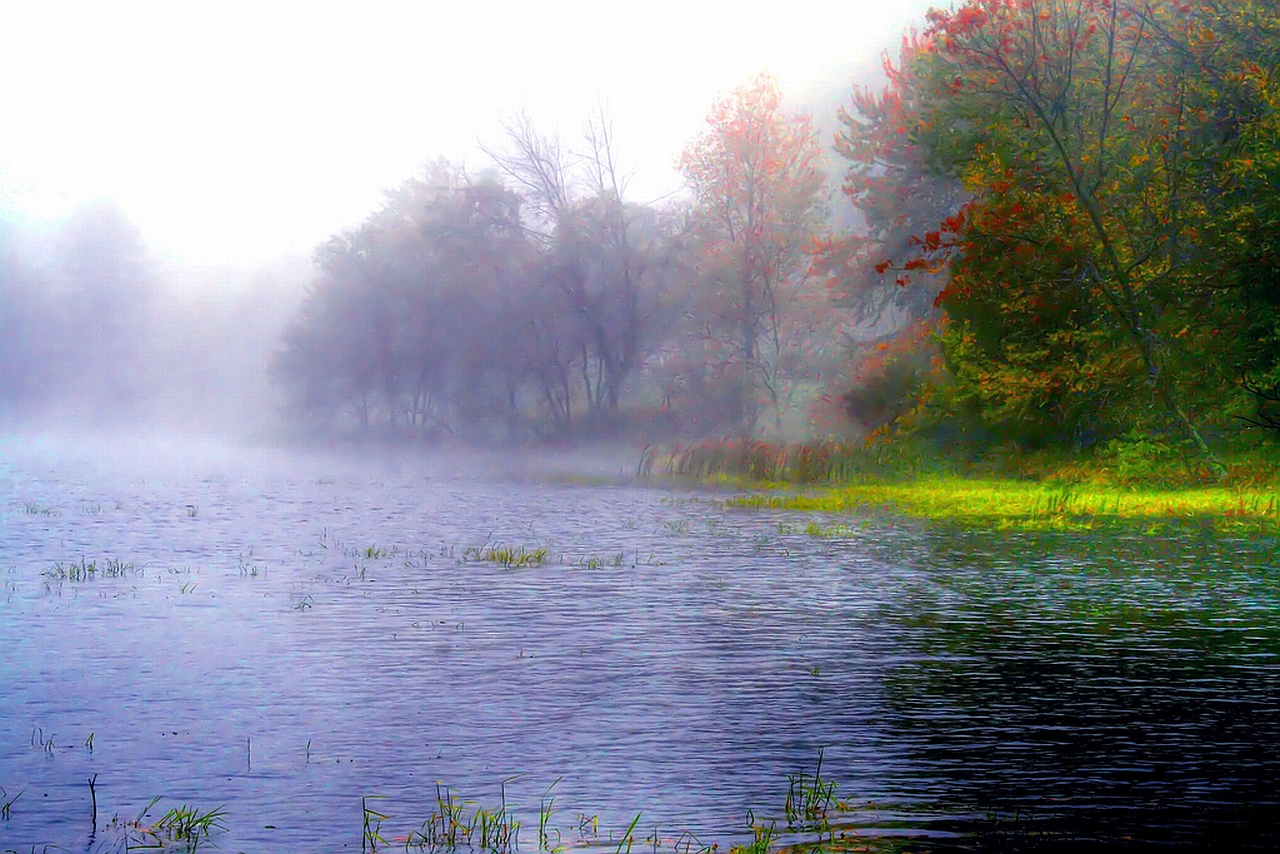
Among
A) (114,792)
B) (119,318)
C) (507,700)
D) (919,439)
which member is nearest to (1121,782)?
(507,700)

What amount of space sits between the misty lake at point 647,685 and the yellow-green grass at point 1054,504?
2.30 m

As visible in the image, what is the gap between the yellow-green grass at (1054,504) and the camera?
27156mm

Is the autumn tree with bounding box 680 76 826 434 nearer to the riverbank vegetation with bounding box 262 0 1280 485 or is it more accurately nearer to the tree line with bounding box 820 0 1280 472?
the riverbank vegetation with bounding box 262 0 1280 485

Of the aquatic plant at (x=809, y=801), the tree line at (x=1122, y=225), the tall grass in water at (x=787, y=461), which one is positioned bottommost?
the aquatic plant at (x=809, y=801)

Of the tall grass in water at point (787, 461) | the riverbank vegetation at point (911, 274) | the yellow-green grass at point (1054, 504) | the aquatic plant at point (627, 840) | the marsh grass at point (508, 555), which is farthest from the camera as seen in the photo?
the tall grass in water at point (787, 461)

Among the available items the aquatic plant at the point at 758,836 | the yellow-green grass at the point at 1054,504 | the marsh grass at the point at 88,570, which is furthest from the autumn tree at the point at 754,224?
the aquatic plant at the point at 758,836

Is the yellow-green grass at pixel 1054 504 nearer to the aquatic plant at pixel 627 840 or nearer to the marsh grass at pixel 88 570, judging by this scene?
the marsh grass at pixel 88 570

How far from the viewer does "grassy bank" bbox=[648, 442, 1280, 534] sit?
92.0ft

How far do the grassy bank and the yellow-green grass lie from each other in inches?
0.9

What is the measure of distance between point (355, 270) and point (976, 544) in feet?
193

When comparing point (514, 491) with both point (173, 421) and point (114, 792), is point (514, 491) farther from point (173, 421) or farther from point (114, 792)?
point (173, 421)

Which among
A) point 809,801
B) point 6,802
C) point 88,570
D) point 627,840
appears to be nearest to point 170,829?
point 6,802

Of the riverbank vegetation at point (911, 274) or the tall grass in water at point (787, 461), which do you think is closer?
the riverbank vegetation at point (911, 274)

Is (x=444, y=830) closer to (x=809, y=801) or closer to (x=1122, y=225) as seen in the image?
(x=809, y=801)
